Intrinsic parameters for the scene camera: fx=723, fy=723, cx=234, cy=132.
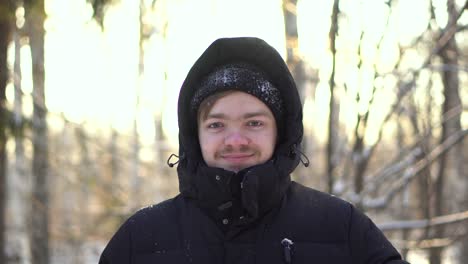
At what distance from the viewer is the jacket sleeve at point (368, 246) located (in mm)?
2271

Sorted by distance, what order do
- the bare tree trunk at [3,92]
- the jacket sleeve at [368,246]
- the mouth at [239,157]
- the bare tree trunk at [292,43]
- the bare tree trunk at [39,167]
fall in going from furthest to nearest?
the bare tree trunk at [39,167] → the bare tree trunk at [292,43] → the bare tree trunk at [3,92] → the mouth at [239,157] → the jacket sleeve at [368,246]

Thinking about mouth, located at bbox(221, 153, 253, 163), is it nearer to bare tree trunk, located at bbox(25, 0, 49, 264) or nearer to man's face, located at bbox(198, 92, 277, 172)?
man's face, located at bbox(198, 92, 277, 172)

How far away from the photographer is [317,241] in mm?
2330

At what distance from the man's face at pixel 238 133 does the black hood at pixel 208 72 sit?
6 centimetres

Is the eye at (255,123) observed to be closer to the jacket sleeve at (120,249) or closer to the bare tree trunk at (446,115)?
the jacket sleeve at (120,249)

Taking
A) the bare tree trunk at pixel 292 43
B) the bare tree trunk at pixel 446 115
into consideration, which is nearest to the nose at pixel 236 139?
the bare tree trunk at pixel 446 115

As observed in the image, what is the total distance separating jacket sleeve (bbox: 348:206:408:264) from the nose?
436mm

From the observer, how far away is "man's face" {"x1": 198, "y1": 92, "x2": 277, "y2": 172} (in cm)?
237

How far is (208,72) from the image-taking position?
2.60 m

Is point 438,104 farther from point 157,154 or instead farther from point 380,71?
point 157,154

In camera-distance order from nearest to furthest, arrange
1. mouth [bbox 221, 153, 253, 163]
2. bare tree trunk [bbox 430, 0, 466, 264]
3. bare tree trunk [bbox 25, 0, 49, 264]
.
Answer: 1. mouth [bbox 221, 153, 253, 163]
2. bare tree trunk [bbox 430, 0, 466, 264]
3. bare tree trunk [bbox 25, 0, 49, 264]

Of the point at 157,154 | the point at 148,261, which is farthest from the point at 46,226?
the point at 148,261

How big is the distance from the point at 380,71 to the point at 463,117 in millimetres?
1374

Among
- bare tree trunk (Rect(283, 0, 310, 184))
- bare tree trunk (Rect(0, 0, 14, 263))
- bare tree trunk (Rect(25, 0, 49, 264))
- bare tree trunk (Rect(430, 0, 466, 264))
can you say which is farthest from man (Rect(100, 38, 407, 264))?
bare tree trunk (Rect(25, 0, 49, 264))
